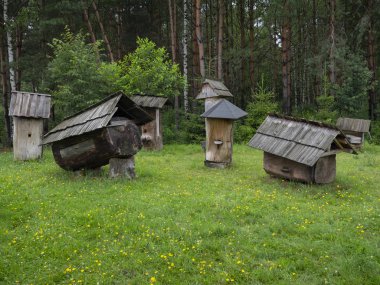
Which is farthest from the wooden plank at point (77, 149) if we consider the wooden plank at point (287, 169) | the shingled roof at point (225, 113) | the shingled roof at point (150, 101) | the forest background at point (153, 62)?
the forest background at point (153, 62)

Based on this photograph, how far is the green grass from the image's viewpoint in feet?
18.5

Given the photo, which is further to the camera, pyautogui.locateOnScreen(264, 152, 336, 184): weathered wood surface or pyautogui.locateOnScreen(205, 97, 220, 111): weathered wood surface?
pyautogui.locateOnScreen(205, 97, 220, 111): weathered wood surface

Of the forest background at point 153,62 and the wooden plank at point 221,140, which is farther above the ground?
the forest background at point 153,62

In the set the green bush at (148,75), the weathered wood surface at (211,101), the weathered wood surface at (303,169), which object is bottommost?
the weathered wood surface at (303,169)

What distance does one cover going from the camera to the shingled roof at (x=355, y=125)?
1934 centimetres

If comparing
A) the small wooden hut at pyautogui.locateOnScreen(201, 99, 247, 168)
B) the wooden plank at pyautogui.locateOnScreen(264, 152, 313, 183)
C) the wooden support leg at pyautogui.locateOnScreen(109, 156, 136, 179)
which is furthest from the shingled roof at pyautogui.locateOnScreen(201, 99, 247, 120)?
the wooden support leg at pyautogui.locateOnScreen(109, 156, 136, 179)

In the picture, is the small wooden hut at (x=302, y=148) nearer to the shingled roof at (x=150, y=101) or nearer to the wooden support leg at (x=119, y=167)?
the wooden support leg at (x=119, y=167)

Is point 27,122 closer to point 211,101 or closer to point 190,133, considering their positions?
point 211,101

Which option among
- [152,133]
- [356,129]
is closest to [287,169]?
[152,133]

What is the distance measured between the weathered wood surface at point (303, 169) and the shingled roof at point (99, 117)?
15.8 feet

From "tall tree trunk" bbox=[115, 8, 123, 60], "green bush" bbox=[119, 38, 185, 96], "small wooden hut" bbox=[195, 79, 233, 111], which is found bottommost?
"small wooden hut" bbox=[195, 79, 233, 111]

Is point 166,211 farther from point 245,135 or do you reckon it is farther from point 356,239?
point 245,135

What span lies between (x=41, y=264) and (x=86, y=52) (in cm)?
1581

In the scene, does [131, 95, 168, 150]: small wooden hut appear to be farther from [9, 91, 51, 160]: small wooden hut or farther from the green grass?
the green grass
